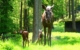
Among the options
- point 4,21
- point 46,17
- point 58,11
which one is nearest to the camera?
point 46,17

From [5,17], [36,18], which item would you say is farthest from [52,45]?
[5,17]

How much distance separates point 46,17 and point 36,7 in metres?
7.20

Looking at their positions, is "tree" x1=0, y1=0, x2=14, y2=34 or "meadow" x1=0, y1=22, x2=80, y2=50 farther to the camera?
"tree" x1=0, y1=0, x2=14, y2=34

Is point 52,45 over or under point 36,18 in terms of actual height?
under

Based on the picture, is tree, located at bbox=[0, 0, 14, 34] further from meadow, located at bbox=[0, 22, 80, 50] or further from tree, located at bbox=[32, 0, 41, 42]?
tree, located at bbox=[32, 0, 41, 42]

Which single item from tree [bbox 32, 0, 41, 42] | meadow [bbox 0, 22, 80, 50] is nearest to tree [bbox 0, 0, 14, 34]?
meadow [bbox 0, 22, 80, 50]

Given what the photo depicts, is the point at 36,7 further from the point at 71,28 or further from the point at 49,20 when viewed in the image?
the point at 71,28

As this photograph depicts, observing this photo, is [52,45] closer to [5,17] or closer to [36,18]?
[36,18]

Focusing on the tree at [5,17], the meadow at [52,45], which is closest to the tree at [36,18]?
the meadow at [52,45]

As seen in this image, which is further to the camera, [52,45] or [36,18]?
[36,18]

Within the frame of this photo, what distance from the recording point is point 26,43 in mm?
17562

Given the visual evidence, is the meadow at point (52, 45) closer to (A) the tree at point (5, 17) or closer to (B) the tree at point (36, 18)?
(B) the tree at point (36, 18)

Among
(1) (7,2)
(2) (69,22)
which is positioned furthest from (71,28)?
(1) (7,2)

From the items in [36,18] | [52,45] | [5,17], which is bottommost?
[52,45]
